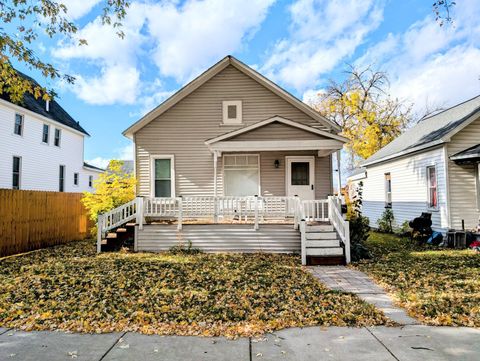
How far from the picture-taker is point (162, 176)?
490 inches

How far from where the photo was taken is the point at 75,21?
28.9 ft

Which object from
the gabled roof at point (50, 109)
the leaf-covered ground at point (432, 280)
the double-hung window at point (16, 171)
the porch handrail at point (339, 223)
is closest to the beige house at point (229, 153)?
the porch handrail at point (339, 223)

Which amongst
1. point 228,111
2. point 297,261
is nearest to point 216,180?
point 228,111

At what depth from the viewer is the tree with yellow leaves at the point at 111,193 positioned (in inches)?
442

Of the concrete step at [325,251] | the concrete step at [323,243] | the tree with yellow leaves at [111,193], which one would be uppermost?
the tree with yellow leaves at [111,193]

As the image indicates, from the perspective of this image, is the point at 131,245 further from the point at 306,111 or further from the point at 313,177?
the point at 306,111

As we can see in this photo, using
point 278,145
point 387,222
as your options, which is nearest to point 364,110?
point 387,222

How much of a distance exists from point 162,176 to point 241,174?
3.01m

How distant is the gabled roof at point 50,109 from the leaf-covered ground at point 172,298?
13.9 m

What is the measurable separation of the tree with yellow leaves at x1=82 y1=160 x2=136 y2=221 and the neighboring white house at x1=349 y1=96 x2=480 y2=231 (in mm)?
11085

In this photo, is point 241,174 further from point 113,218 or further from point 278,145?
point 113,218

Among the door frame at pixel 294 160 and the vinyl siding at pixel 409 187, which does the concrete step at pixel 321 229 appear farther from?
the vinyl siding at pixel 409 187

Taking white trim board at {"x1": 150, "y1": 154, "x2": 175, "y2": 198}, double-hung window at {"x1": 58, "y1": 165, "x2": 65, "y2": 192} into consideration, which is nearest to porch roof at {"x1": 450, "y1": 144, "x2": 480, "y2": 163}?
white trim board at {"x1": 150, "y1": 154, "x2": 175, "y2": 198}

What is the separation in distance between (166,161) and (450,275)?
31.2 feet
